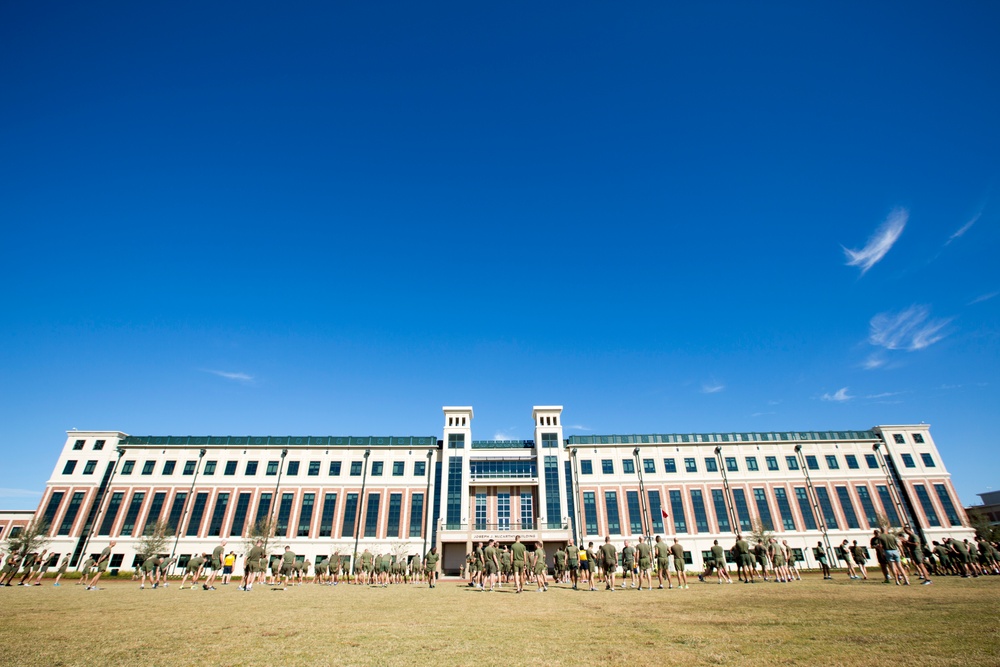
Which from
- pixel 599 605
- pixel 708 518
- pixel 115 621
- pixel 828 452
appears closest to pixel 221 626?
pixel 115 621

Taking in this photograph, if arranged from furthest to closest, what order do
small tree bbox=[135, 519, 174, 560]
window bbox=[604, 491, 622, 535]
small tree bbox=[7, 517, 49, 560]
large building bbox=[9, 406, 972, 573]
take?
window bbox=[604, 491, 622, 535]
large building bbox=[9, 406, 972, 573]
small tree bbox=[135, 519, 174, 560]
small tree bbox=[7, 517, 49, 560]

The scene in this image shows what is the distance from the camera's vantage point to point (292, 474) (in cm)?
4994

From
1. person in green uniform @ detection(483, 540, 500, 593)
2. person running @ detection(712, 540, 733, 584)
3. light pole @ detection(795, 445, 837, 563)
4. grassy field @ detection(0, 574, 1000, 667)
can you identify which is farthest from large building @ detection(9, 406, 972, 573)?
grassy field @ detection(0, 574, 1000, 667)

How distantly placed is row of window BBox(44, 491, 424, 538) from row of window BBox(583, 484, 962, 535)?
21113 mm

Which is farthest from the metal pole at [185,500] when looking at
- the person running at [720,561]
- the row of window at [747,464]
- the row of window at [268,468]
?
the person running at [720,561]

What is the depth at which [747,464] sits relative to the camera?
50.8 m

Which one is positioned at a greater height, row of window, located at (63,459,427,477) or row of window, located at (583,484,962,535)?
row of window, located at (63,459,427,477)

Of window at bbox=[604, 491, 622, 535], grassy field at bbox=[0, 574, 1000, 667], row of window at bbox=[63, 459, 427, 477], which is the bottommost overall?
grassy field at bbox=[0, 574, 1000, 667]

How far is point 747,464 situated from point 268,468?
51124mm

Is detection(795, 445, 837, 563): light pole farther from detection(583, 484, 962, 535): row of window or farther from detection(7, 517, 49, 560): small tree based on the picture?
detection(7, 517, 49, 560): small tree

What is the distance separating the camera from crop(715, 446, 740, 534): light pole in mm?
47625

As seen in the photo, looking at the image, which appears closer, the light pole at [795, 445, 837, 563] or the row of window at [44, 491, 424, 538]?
the light pole at [795, 445, 837, 563]

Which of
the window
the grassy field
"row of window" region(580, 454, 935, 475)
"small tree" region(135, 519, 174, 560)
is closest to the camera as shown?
the grassy field

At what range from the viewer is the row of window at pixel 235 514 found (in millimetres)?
46938
